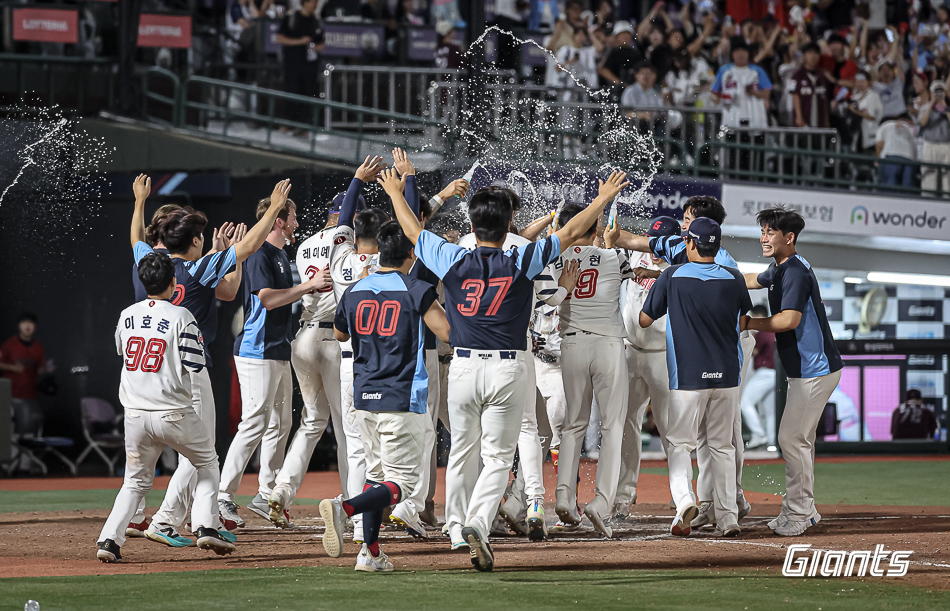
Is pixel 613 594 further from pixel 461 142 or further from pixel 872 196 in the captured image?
pixel 872 196

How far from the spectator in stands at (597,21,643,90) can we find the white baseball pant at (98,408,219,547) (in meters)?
11.1

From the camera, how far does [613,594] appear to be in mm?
5500

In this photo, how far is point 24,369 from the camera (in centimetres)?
1347

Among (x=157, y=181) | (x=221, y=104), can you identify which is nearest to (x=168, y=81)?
(x=221, y=104)

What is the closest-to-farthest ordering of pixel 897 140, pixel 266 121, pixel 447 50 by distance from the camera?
pixel 266 121, pixel 447 50, pixel 897 140

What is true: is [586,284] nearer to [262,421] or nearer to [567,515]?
[567,515]

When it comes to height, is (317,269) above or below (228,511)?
above

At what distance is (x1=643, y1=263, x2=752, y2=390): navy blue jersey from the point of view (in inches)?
301

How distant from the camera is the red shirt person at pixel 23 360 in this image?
13.4 metres

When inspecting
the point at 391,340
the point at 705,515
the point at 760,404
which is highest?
the point at 391,340

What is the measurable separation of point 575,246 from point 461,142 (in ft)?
20.4

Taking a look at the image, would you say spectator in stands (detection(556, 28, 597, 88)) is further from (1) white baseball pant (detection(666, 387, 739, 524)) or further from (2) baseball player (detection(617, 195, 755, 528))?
(1) white baseball pant (detection(666, 387, 739, 524))

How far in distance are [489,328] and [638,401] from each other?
2.72 metres

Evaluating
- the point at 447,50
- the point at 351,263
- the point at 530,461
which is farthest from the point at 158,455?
Answer: the point at 447,50
